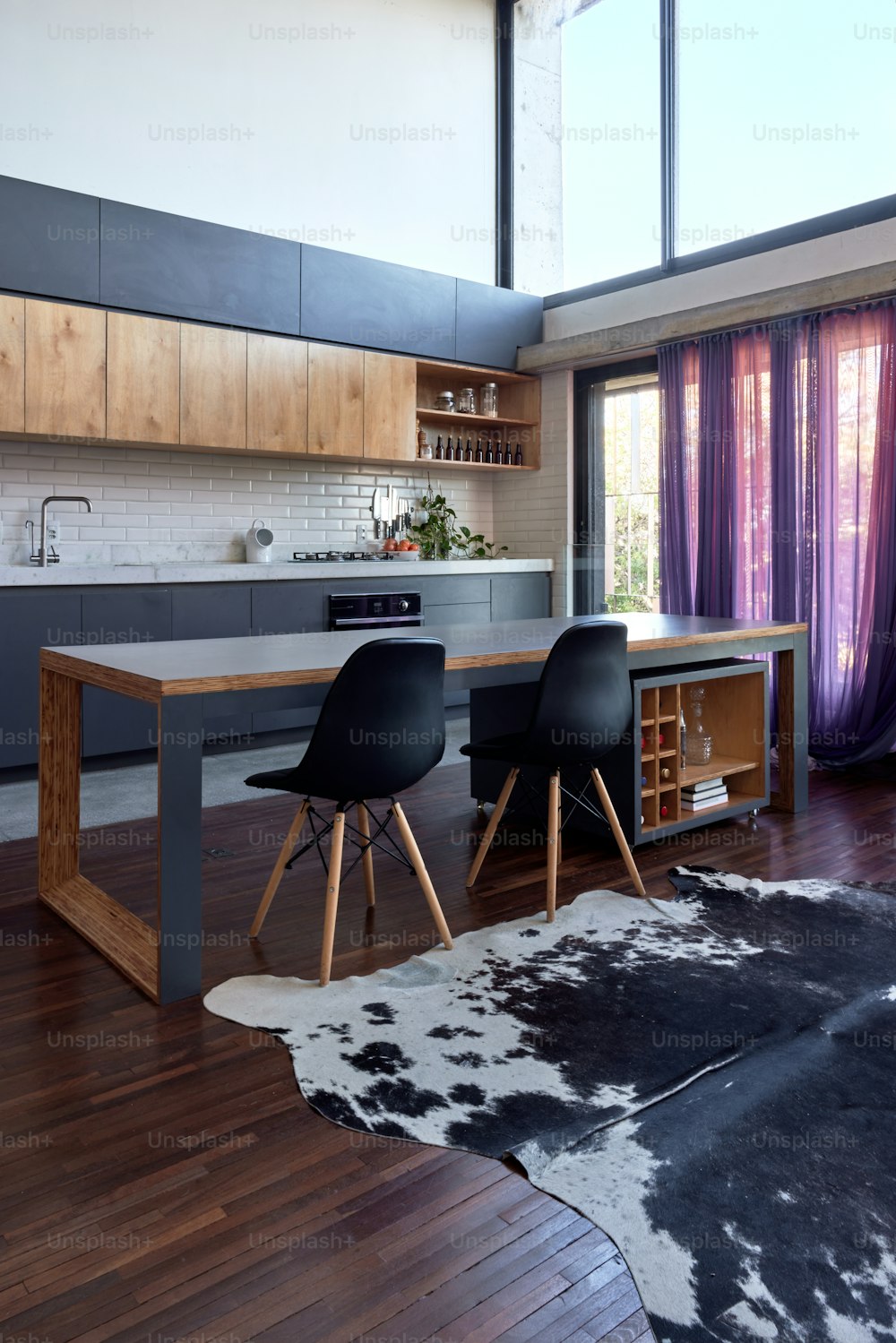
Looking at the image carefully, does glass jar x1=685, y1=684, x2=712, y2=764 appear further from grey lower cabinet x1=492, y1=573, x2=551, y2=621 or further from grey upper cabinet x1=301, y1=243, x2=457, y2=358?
grey upper cabinet x1=301, y1=243, x2=457, y2=358

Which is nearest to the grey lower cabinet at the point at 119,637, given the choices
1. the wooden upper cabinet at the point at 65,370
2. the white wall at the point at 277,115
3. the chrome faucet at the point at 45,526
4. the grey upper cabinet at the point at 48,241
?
the chrome faucet at the point at 45,526

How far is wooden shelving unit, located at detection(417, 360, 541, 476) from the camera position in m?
7.04

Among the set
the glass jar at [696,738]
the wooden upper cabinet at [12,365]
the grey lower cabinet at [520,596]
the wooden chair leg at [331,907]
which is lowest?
the wooden chair leg at [331,907]

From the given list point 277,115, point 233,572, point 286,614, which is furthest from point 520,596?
point 277,115

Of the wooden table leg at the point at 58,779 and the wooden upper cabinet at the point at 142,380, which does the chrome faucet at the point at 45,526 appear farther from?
the wooden table leg at the point at 58,779

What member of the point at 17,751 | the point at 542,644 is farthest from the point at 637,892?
the point at 17,751

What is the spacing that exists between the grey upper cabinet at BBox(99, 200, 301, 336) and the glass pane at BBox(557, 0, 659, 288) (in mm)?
2327

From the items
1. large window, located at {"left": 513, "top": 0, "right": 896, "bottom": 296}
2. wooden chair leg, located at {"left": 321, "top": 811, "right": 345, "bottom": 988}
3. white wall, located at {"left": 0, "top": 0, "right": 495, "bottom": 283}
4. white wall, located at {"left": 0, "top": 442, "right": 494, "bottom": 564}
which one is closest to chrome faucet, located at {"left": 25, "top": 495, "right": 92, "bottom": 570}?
white wall, located at {"left": 0, "top": 442, "right": 494, "bottom": 564}

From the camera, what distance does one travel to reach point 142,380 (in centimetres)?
524

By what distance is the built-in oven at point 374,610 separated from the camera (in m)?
5.88

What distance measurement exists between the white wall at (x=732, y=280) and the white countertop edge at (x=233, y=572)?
174 cm

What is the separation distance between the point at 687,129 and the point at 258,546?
3.73m

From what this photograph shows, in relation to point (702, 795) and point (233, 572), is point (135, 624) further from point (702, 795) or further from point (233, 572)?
point (702, 795)

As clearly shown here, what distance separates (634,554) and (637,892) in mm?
3705
